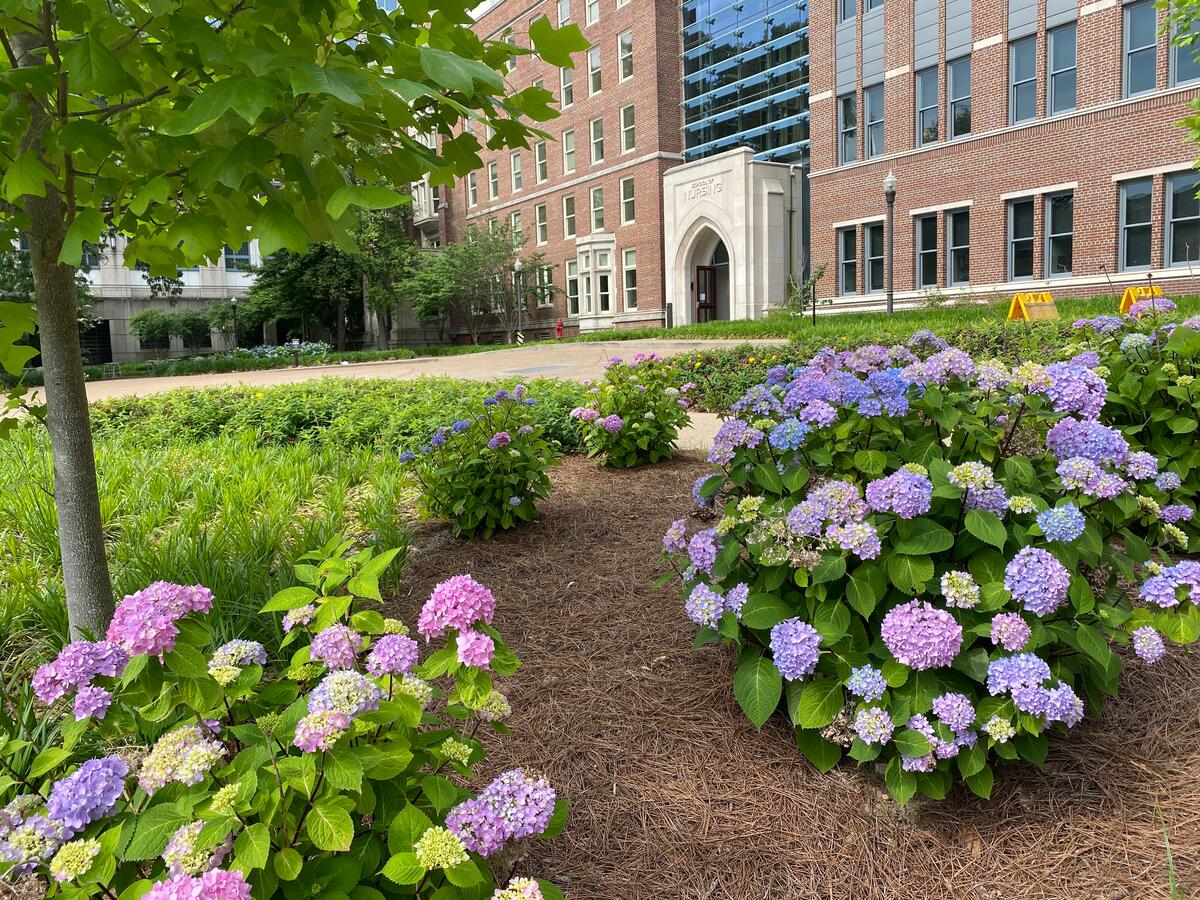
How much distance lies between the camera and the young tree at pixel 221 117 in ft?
4.54

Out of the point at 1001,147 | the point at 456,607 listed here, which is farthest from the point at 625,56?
the point at 456,607

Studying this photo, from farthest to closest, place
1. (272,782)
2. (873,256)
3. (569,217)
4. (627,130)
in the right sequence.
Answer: (569,217)
(627,130)
(873,256)
(272,782)

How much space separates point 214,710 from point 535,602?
6.99ft

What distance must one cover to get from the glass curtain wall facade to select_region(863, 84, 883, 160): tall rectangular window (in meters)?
4.30

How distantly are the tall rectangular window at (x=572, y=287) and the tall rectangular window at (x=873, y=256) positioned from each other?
48.7 ft

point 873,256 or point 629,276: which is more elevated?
point 629,276

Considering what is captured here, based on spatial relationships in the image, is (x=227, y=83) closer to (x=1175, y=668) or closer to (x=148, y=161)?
(x=148, y=161)

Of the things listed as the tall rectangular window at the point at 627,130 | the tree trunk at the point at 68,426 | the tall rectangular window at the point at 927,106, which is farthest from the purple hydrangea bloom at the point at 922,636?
the tall rectangular window at the point at 627,130

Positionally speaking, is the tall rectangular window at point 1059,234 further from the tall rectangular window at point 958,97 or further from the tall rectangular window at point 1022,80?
the tall rectangular window at point 958,97

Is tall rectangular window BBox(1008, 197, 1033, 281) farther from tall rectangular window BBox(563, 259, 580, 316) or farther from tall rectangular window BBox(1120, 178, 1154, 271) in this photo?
tall rectangular window BBox(563, 259, 580, 316)

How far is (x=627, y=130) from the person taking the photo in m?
32.1

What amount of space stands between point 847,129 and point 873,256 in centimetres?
434

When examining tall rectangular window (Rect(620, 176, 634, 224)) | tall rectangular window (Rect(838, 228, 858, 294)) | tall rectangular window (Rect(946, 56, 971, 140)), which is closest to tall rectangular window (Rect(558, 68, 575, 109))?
tall rectangular window (Rect(620, 176, 634, 224))

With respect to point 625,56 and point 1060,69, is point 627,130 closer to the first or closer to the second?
point 625,56
